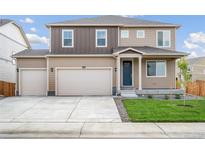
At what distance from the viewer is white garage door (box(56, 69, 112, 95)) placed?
21328 mm

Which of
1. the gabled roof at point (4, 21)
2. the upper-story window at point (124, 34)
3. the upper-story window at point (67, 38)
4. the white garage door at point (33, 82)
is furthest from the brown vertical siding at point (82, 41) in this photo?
the gabled roof at point (4, 21)

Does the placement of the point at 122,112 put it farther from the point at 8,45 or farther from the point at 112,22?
the point at 8,45

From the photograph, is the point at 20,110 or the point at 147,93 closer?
the point at 20,110

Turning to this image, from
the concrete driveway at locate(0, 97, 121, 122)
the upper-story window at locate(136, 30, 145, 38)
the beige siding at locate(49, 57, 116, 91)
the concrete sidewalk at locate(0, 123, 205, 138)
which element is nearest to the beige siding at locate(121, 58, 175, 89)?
the upper-story window at locate(136, 30, 145, 38)

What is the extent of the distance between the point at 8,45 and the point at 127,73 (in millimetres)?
13021

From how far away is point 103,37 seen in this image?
22.0 m

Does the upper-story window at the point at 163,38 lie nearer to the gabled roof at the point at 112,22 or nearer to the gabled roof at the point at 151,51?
the gabled roof at the point at 112,22

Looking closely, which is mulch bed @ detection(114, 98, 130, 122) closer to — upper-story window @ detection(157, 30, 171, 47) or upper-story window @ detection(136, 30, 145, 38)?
upper-story window @ detection(136, 30, 145, 38)

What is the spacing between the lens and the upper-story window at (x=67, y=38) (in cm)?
2195
